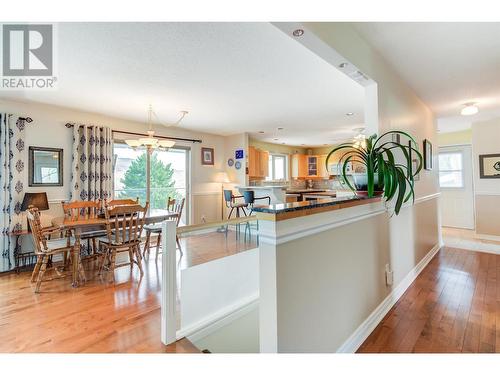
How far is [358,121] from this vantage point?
16.5ft

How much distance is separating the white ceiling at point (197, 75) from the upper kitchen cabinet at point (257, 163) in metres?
1.65

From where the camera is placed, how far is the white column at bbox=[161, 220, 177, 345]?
1744 mm

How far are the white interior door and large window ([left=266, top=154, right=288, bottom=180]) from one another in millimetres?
4218

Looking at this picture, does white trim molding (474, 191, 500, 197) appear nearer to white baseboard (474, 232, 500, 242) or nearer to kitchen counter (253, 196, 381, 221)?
white baseboard (474, 232, 500, 242)

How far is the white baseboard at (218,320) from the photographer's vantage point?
6.32 feet

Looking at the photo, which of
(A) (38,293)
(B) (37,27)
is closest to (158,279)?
(A) (38,293)

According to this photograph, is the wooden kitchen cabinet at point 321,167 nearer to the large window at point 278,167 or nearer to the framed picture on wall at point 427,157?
the large window at point 278,167

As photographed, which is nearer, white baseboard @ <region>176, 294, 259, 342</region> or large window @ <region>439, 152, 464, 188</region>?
white baseboard @ <region>176, 294, 259, 342</region>

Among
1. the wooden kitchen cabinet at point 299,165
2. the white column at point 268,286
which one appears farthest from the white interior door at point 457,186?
the white column at point 268,286

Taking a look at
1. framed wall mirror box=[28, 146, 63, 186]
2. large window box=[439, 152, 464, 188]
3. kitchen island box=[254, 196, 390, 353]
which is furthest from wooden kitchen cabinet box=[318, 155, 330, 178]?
framed wall mirror box=[28, 146, 63, 186]

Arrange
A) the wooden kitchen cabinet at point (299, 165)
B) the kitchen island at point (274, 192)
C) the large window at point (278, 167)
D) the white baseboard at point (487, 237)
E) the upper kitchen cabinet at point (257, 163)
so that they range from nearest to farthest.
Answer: the white baseboard at point (487, 237) < the kitchen island at point (274, 192) < the upper kitchen cabinet at point (257, 163) < the large window at point (278, 167) < the wooden kitchen cabinet at point (299, 165)

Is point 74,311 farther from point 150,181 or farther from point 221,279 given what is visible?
point 150,181

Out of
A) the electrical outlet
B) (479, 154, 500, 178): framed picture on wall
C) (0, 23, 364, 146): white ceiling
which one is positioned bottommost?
the electrical outlet

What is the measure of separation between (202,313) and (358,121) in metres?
4.65
